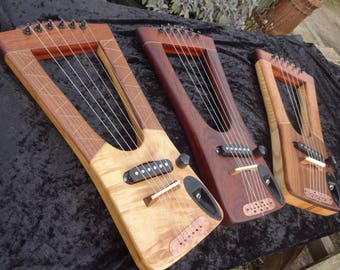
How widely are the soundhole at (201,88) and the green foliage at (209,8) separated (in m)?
1.05

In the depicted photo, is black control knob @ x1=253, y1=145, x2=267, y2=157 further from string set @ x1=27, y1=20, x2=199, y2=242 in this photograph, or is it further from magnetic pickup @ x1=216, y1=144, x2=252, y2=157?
string set @ x1=27, y1=20, x2=199, y2=242

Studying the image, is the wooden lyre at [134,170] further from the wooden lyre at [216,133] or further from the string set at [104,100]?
the wooden lyre at [216,133]

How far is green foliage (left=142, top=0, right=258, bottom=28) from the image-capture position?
2533 millimetres

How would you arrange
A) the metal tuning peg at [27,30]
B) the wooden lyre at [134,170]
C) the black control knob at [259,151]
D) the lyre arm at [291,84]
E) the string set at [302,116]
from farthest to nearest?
the lyre arm at [291,84] → the string set at [302,116] → the black control knob at [259,151] → the metal tuning peg at [27,30] → the wooden lyre at [134,170]

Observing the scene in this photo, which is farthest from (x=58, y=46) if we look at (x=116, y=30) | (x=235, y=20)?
(x=235, y=20)

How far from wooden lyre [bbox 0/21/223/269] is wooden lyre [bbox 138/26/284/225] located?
12 cm

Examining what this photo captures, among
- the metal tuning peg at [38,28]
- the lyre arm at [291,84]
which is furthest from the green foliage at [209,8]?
the metal tuning peg at [38,28]

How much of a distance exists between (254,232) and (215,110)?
1.66ft

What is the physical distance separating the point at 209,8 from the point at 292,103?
1299 mm

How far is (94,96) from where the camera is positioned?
122cm

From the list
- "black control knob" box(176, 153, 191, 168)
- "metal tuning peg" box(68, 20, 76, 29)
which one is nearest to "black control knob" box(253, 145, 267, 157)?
"black control knob" box(176, 153, 191, 168)

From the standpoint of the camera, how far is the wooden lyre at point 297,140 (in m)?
1.36

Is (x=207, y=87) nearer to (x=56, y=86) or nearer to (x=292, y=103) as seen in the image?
(x=292, y=103)

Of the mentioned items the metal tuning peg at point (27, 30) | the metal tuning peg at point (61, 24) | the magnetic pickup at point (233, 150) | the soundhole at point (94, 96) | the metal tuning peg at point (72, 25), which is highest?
the metal tuning peg at point (27, 30)
